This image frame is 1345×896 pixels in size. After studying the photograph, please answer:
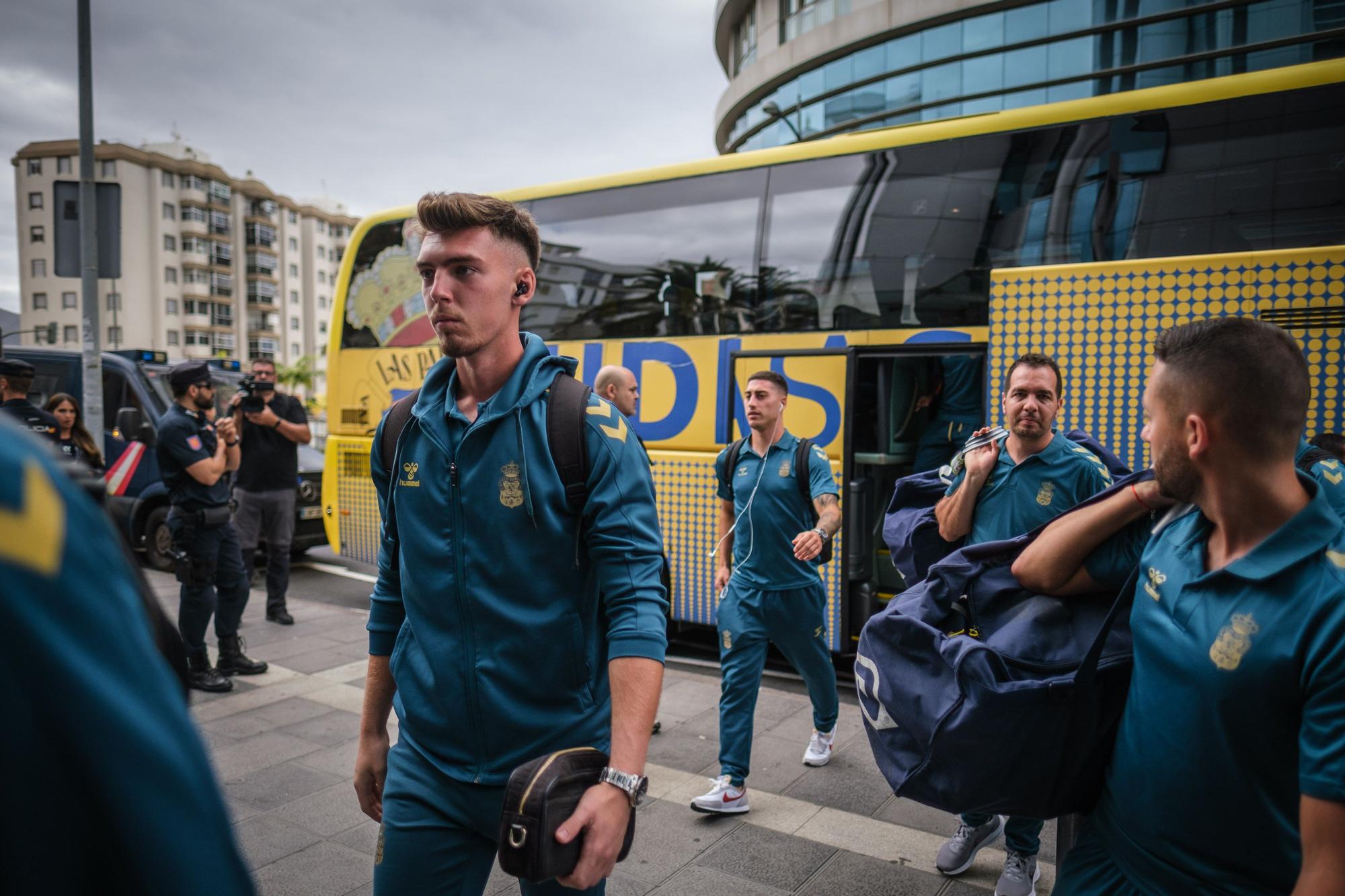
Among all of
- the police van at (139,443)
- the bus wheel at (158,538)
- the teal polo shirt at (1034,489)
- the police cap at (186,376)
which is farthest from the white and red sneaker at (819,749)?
the bus wheel at (158,538)

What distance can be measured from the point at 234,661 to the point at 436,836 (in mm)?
5185

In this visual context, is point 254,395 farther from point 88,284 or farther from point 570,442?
point 570,442

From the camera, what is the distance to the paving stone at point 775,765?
458 cm

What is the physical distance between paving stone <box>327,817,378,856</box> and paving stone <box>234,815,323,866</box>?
0.10 meters

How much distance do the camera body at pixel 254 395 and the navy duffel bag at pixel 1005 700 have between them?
7.01 metres

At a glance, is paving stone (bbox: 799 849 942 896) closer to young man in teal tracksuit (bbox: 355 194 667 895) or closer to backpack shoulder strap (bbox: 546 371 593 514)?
young man in teal tracksuit (bbox: 355 194 667 895)

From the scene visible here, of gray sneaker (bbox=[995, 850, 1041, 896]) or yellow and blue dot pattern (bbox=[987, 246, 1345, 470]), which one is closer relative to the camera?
Result: gray sneaker (bbox=[995, 850, 1041, 896])

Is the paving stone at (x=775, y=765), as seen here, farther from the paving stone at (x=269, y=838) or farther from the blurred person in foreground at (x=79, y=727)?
the blurred person in foreground at (x=79, y=727)

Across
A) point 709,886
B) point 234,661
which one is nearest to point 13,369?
point 234,661

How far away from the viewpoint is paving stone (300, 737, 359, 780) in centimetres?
468

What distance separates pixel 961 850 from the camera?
365 cm

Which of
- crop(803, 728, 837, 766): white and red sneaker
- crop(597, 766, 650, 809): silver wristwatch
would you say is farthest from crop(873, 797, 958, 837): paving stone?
crop(597, 766, 650, 809): silver wristwatch

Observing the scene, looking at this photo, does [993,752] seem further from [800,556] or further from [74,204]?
[74,204]

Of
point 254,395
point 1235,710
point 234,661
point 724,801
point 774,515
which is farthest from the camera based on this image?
point 254,395
